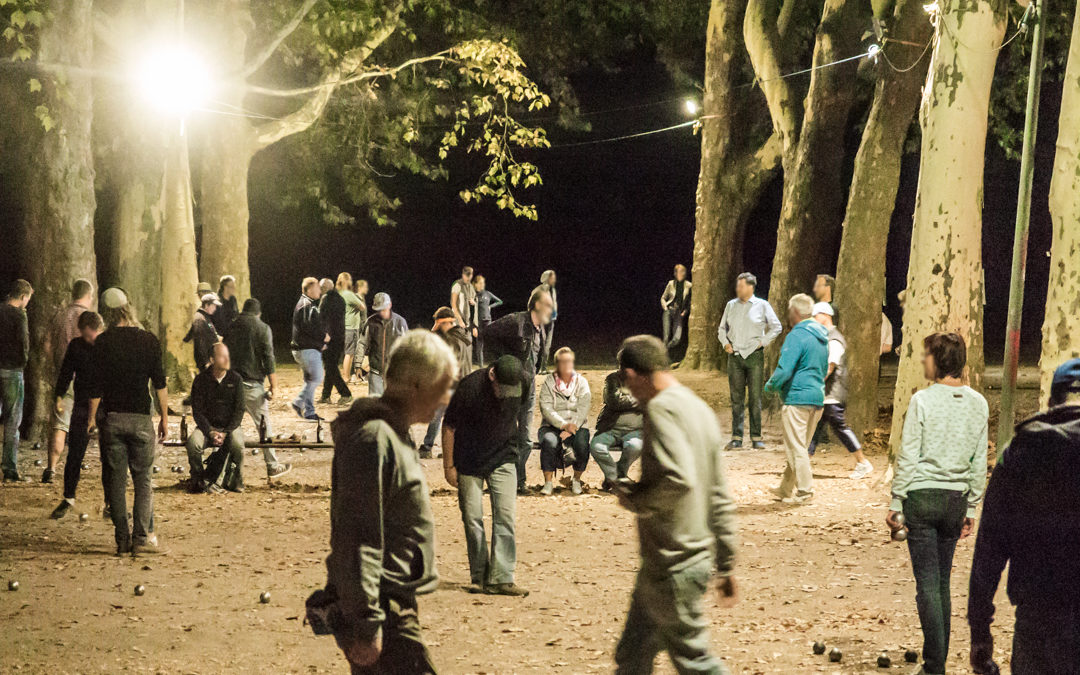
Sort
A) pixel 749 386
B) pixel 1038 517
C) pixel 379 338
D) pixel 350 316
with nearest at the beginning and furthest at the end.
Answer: pixel 1038 517 < pixel 749 386 < pixel 379 338 < pixel 350 316

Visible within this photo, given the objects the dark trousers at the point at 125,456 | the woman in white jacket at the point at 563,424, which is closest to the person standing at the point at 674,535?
the dark trousers at the point at 125,456

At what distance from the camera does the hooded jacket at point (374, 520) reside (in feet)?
12.6

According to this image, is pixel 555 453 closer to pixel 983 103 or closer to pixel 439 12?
pixel 983 103

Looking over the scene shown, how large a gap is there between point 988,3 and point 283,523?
8346mm

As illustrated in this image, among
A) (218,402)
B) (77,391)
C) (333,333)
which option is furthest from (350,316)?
(77,391)

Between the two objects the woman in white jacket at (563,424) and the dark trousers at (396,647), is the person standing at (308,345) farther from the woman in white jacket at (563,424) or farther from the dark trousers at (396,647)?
the dark trousers at (396,647)

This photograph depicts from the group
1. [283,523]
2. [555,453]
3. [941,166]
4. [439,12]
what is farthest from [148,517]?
[439,12]

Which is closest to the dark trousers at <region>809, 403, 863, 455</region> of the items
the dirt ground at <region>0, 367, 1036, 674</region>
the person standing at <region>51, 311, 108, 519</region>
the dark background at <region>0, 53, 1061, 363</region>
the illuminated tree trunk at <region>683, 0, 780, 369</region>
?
the dirt ground at <region>0, 367, 1036, 674</region>

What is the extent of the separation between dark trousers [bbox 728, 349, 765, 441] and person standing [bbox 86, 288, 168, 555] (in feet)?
25.8

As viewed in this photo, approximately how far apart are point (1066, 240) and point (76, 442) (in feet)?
28.6

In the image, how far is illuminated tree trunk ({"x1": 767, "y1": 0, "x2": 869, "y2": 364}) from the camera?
17531mm

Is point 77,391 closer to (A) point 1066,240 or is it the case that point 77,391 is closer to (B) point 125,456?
(B) point 125,456

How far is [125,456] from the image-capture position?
9.31 meters

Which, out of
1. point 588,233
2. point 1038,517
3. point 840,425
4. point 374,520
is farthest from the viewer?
point 588,233
